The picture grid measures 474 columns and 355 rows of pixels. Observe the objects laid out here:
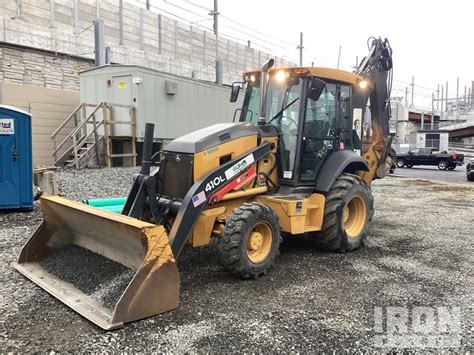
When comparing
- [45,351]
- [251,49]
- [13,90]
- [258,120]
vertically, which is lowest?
[45,351]

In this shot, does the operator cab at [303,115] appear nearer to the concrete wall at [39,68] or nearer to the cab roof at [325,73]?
the cab roof at [325,73]

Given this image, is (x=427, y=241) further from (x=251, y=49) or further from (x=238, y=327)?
(x=251, y=49)

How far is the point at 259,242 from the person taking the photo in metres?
4.54

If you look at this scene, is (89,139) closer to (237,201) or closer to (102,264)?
(237,201)

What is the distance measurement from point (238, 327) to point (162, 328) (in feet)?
2.00

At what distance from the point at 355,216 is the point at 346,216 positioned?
7.4 inches

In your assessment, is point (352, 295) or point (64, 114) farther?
point (64, 114)

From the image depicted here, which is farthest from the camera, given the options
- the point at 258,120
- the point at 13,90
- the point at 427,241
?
the point at 13,90

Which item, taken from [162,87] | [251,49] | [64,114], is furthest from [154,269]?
[251,49]

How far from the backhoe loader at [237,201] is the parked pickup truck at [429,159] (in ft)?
69.5

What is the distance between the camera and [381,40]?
7.02 metres

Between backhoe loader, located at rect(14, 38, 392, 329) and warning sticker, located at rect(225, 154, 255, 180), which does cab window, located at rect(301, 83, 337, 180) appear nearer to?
backhoe loader, located at rect(14, 38, 392, 329)

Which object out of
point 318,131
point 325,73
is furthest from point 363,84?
point 318,131

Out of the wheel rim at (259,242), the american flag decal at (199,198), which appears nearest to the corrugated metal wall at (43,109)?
the american flag decal at (199,198)
